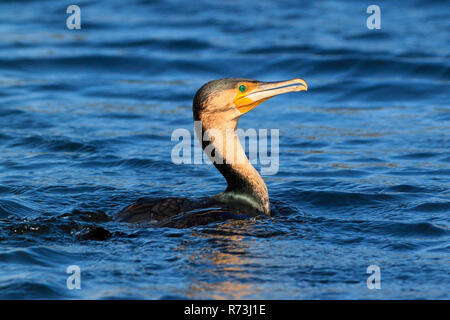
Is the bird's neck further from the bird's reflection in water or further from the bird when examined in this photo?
the bird's reflection in water

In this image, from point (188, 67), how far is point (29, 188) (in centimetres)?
678

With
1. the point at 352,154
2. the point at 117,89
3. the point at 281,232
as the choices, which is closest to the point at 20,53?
the point at 117,89

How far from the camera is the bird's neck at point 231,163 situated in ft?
23.6

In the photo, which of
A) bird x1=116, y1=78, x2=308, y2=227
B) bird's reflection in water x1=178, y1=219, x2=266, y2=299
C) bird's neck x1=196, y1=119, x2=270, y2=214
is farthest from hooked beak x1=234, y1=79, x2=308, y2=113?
bird's reflection in water x1=178, y1=219, x2=266, y2=299

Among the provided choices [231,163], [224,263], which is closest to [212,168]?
[231,163]

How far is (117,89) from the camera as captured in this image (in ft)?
45.1

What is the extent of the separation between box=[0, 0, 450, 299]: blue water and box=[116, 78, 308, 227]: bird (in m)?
→ 0.27

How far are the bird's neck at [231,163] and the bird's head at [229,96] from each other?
0.09m

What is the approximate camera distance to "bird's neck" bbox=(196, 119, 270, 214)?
23.6 ft

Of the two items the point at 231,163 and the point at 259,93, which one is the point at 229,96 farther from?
the point at 231,163

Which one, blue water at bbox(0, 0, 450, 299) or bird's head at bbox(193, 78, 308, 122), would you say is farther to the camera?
bird's head at bbox(193, 78, 308, 122)

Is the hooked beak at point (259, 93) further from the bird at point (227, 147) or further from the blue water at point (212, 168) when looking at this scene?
the blue water at point (212, 168)

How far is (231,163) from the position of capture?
720cm
